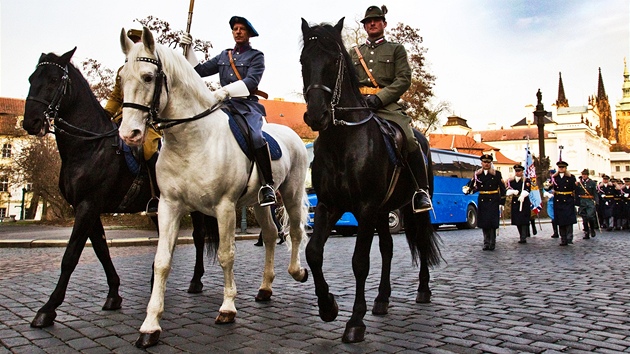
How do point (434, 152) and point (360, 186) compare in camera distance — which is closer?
point (360, 186)

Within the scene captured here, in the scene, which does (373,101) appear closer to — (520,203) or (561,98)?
(520,203)

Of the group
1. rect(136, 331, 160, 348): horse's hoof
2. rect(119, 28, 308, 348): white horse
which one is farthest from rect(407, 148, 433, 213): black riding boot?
rect(136, 331, 160, 348): horse's hoof

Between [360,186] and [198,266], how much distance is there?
3127 millimetres

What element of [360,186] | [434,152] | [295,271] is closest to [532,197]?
[434,152]

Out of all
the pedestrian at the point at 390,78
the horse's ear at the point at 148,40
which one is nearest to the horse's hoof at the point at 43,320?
the horse's ear at the point at 148,40

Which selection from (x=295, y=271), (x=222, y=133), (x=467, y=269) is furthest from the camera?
(x=467, y=269)

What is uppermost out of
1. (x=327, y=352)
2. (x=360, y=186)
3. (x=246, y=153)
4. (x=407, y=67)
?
(x=407, y=67)

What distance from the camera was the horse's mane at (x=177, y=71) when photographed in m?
4.79

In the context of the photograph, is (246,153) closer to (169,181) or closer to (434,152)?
(169,181)

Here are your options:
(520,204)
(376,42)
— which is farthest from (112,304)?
(520,204)

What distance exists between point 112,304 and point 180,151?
1987 millimetres

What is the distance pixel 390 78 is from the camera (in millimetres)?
6004

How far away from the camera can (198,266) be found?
7184 mm

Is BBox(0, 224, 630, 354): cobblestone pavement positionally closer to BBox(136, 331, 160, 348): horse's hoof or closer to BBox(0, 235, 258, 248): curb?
BBox(136, 331, 160, 348): horse's hoof
